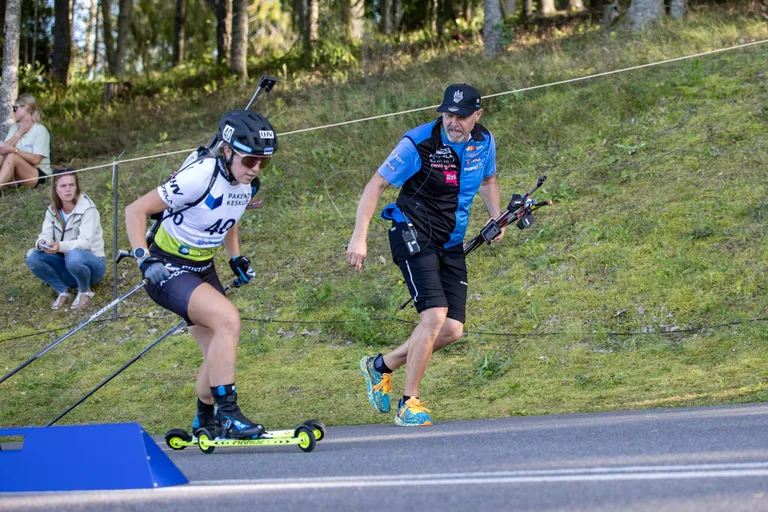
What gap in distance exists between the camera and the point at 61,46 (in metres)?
26.5

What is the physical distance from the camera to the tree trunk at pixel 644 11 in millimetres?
16906

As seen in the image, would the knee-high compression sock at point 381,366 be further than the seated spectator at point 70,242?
No

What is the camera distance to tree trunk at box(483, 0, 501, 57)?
59.2 ft

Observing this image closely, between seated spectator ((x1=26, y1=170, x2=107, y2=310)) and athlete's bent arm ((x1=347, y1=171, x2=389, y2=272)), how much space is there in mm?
5730

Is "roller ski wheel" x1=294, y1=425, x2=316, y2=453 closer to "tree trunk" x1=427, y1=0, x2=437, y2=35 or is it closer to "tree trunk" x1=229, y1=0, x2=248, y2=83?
"tree trunk" x1=229, y1=0, x2=248, y2=83

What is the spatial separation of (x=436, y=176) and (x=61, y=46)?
68.6 feet

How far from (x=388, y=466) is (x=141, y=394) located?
4.80 metres

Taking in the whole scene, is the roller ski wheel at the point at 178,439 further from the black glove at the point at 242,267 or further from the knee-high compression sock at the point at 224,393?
the black glove at the point at 242,267

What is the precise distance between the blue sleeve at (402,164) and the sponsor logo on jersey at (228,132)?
1.39 metres

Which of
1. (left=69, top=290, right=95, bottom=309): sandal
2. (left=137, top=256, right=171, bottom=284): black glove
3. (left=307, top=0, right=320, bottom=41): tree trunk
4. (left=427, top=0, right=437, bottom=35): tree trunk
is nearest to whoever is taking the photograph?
(left=137, top=256, right=171, bottom=284): black glove

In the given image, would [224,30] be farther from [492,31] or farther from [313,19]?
[492,31]

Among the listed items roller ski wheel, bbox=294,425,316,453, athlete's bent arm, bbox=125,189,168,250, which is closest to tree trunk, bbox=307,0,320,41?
athlete's bent arm, bbox=125,189,168,250

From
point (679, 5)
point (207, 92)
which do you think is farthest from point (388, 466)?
point (207, 92)

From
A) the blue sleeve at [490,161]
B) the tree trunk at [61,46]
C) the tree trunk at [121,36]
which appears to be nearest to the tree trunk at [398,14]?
the tree trunk at [121,36]
